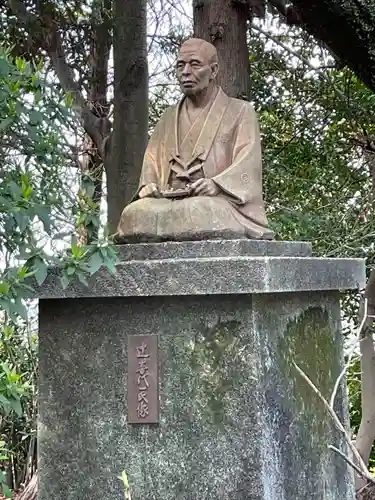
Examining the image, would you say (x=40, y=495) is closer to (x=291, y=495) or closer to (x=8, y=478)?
(x=291, y=495)

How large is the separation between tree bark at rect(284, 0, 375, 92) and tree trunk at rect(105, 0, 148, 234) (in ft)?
4.06

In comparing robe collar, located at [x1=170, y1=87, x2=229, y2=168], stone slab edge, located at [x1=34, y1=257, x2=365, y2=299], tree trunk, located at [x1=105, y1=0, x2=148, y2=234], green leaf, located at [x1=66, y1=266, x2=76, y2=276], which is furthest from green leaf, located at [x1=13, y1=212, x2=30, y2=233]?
tree trunk, located at [x1=105, y1=0, x2=148, y2=234]

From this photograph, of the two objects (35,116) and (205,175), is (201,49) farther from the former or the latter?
(35,116)

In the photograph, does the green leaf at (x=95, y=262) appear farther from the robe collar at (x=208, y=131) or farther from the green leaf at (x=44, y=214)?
the robe collar at (x=208, y=131)

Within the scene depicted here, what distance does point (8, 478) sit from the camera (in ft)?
18.7

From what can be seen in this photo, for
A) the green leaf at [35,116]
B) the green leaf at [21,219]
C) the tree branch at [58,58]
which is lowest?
the green leaf at [21,219]

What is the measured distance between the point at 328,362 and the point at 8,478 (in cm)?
319

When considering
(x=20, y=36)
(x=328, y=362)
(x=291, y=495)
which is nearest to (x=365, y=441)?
(x=328, y=362)

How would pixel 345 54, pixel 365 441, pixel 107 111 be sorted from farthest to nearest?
pixel 107 111 < pixel 365 441 < pixel 345 54

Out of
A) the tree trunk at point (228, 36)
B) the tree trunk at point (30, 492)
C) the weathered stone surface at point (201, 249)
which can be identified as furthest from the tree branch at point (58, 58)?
the weathered stone surface at point (201, 249)

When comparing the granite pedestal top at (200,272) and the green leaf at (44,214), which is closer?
the green leaf at (44,214)

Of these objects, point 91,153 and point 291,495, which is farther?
point 91,153

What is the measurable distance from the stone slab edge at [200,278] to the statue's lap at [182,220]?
0.59 ft

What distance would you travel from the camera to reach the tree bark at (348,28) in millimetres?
5430
